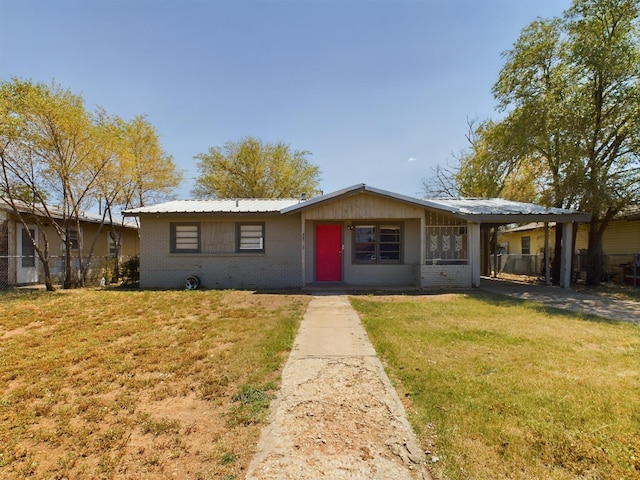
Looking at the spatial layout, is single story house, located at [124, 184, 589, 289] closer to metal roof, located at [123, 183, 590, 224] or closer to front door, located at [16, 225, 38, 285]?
metal roof, located at [123, 183, 590, 224]

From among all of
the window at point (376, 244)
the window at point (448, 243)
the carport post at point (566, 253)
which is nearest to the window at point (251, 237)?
the window at point (376, 244)

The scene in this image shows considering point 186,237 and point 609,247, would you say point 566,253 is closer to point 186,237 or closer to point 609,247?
point 609,247

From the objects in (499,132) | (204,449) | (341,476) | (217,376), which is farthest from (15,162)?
(499,132)

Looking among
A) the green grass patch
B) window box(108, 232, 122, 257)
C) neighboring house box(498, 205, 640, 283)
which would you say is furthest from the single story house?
window box(108, 232, 122, 257)

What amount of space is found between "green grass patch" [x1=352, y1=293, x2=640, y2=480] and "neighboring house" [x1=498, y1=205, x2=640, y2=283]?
11.0 meters

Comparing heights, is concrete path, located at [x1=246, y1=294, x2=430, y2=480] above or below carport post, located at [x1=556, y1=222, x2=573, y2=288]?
below

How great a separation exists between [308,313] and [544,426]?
5.28m

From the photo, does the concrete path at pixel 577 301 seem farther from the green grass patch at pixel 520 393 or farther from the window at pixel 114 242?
the window at pixel 114 242

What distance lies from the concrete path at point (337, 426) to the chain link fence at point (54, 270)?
11.9 meters

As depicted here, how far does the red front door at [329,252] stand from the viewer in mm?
12617

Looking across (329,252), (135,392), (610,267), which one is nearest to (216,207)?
(329,252)

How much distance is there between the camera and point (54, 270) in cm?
1403

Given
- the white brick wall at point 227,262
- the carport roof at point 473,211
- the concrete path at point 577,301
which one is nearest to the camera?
the concrete path at point 577,301

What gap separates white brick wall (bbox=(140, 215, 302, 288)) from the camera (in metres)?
12.2
